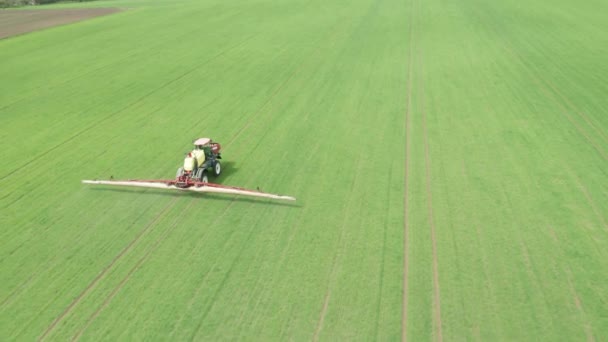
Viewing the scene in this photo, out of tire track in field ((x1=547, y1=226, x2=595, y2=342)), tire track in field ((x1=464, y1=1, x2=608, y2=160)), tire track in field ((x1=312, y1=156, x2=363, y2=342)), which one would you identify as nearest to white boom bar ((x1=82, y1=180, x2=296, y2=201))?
tire track in field ((x1=312, y1=156, x2=363, y2=342))

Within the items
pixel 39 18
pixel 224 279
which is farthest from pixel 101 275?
pixel 39 18

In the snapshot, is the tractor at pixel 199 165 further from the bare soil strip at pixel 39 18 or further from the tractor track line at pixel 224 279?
the bare soil strip at pixel 39 18

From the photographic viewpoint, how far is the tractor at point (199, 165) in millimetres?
15820

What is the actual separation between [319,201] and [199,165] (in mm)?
4854

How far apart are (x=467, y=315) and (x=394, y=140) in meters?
10.6

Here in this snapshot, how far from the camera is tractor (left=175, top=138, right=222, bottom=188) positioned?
51.9 ft

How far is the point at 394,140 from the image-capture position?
65.7 ft

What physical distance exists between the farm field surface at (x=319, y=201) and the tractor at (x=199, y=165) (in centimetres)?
71

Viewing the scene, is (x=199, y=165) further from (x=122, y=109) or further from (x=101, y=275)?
(x=122, y=109)

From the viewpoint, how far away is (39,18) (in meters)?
60.5

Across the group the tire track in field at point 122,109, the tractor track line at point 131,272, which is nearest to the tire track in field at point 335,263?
the tractor track line at point 131,272

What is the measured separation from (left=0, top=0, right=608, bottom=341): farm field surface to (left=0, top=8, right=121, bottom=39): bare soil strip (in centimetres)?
2333

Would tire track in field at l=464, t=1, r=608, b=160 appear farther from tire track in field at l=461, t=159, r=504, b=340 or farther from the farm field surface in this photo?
tire track in field at l=461, t=159, r=504, b=340

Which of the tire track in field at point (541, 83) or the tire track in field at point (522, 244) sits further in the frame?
the tire track in field at point (541, 83)
